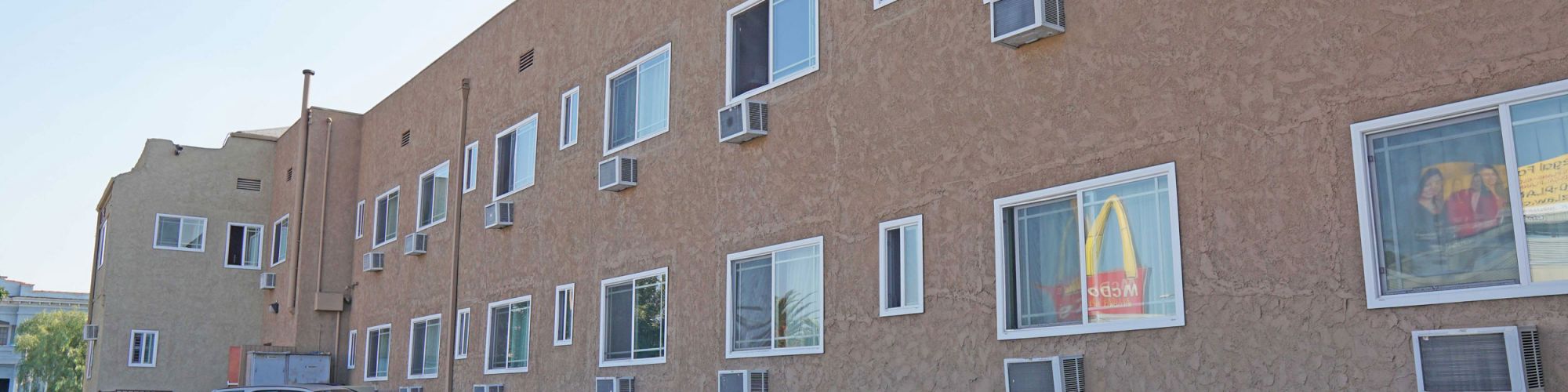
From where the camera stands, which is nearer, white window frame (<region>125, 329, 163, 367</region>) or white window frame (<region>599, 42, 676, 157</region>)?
white window frame (<region>599, 42, 676, 157</region>)

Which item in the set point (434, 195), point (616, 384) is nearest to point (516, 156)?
point (434, 195)

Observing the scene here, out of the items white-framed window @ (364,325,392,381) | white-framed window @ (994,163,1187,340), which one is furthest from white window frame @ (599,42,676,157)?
white-framed window @ (364,325,392,381)

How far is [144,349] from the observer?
28406mm

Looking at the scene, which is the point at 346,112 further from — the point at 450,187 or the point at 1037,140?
the point at 1037,140

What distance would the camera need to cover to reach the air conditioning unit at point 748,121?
42.0ft

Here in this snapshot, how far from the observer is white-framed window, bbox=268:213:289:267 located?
2760cm

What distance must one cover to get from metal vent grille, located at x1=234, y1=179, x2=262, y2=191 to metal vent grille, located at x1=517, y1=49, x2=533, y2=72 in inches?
549

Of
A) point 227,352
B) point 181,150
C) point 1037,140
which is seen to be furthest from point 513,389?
point 181,150

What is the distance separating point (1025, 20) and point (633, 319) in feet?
21.7

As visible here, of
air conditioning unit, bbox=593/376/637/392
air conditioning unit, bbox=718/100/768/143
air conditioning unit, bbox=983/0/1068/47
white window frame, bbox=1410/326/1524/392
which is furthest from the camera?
air conditioning unit, bbox=593/376/637/392

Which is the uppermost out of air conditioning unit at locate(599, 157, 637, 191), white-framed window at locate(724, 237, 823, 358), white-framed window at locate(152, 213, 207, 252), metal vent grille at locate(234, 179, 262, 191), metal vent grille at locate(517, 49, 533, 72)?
metal vent grille at locate(234, 179, 262, 191)

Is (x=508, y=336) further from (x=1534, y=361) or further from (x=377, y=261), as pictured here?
(x=1534, y=361)

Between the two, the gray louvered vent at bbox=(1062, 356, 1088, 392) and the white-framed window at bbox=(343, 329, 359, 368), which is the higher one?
the white-framed window at bbox=(343, 329, 359, 368)

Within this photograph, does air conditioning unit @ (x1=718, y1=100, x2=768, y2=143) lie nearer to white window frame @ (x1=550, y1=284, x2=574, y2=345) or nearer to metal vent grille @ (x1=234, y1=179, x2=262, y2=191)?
white window frame @ (x1=550, y1=284, x2=574, y2=345)
